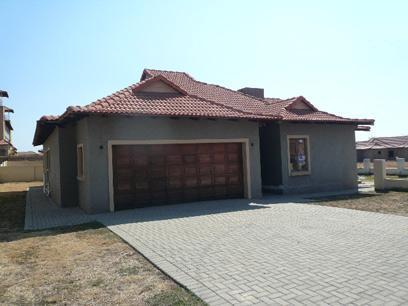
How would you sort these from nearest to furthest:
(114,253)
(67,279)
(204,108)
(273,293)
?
(273,293), (67,279), (114,253), (204,108)

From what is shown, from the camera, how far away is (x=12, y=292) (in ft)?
16.4

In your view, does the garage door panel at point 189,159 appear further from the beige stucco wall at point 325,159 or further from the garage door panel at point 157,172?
the beige stucco wall at point 325,159

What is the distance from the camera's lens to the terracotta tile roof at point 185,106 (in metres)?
11.4

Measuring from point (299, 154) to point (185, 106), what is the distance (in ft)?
20.5

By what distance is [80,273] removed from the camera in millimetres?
5691

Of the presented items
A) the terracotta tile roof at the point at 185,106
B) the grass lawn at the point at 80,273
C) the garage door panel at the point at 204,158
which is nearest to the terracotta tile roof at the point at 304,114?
the terracotta tile roof at the point at 185,106

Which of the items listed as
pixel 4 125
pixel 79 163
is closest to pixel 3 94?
pixel 4 125

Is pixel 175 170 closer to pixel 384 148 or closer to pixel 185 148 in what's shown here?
pixel 185 148

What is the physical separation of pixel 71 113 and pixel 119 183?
2748 millimetres

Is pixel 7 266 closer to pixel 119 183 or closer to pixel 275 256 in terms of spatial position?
pixel 275 256

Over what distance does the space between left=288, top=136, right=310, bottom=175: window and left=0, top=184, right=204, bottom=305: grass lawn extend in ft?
32.4

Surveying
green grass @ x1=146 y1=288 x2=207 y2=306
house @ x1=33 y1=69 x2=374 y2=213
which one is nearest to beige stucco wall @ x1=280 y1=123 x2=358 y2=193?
house @ x1=33 y1=69 x2=374 y2=213

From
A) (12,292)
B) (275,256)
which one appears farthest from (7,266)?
(275,256)

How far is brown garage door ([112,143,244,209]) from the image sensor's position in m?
12.2
